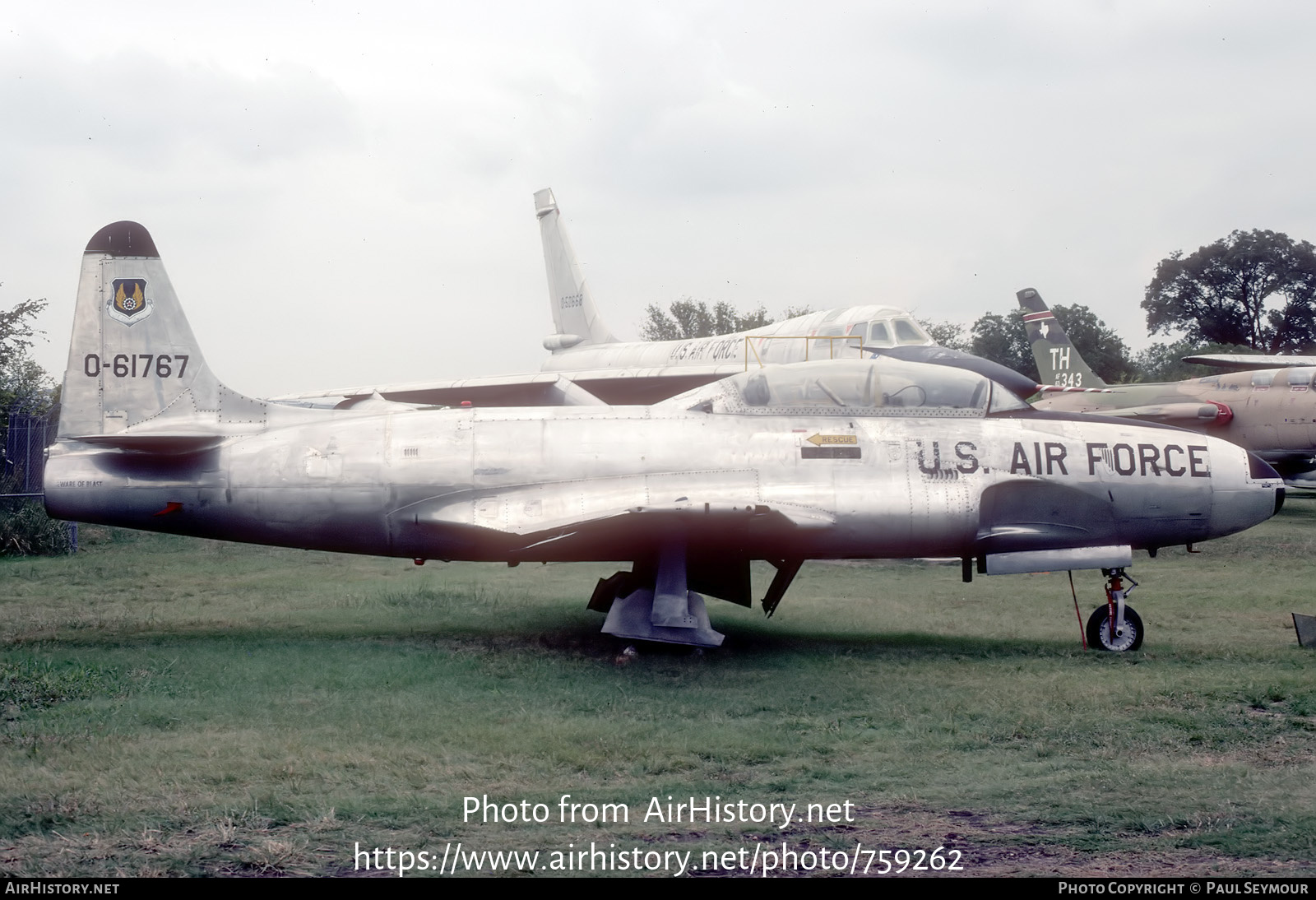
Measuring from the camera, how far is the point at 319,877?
400cm

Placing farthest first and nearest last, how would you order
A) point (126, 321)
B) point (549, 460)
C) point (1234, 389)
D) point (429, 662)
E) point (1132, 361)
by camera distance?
point (1132, 361) < point (1234, 389) < point (126, 321) < point (549, 460) < point (429, 662)

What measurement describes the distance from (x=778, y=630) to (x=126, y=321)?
6839 mm

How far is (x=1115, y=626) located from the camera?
9.17 metres

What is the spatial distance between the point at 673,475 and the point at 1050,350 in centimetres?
2330

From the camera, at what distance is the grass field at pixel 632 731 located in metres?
4.48

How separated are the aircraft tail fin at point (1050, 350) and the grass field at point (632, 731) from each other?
17.9 metres

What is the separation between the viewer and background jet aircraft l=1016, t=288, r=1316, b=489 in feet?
68.8

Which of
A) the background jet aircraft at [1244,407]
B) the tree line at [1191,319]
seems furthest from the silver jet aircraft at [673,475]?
the tree line at [1191,319]

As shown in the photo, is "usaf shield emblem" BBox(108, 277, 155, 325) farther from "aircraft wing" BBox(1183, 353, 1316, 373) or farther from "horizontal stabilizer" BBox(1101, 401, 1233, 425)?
"aircraft wing" BBox(1183, 353, 1316, 373)

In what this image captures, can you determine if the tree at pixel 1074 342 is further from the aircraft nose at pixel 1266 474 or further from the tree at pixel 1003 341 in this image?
the aircraft nose at pixel 1266 474

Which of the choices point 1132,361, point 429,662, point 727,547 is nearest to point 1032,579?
point 727,547

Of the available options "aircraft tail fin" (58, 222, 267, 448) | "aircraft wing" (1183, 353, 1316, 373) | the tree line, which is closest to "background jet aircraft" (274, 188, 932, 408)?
"aircraft tail fin" (58, 222, 267, 448)

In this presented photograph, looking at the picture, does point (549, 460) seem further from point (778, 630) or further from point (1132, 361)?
point (1132, 361)

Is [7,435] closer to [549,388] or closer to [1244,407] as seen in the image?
[549,388]
